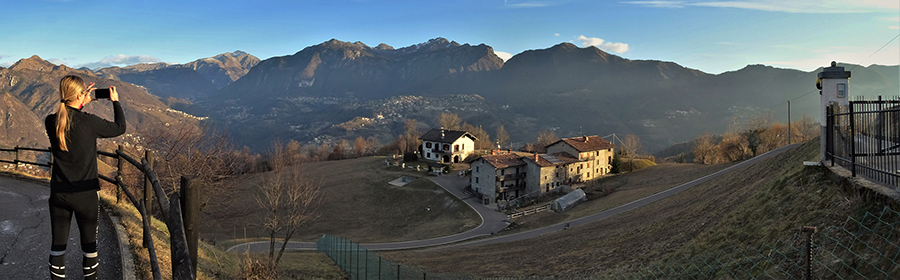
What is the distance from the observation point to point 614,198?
41562mm

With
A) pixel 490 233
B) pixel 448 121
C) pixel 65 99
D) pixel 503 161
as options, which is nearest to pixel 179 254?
pixel 65 99

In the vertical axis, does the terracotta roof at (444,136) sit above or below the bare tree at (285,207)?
above

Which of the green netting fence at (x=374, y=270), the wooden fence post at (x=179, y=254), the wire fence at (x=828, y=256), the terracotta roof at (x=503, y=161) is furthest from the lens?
the terracotta roof at (x=503, y=161)

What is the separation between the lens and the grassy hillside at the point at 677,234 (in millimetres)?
10297

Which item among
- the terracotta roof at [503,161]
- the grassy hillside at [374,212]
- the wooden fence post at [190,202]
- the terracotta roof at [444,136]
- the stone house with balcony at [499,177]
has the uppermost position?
the terracotta roof at [444,136]

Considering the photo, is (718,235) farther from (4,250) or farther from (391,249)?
(391,249)

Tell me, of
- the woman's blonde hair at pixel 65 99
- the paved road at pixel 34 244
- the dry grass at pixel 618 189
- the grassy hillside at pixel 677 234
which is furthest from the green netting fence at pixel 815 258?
the dry grass at pixel 618 189

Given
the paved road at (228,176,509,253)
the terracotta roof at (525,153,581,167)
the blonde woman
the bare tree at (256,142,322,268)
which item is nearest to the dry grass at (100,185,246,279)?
the blonde woman

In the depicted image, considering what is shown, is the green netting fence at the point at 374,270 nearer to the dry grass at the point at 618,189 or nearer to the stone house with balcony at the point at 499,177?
the dry grass at the point at 618,189

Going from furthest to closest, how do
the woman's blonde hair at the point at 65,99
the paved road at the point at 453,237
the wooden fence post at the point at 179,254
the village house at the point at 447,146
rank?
the village house at the point at 447,146 < the paved road at the point at 453,237 < the woman's blonde hair at the point at 65,99 < the wooden fence post at the point at 179,254

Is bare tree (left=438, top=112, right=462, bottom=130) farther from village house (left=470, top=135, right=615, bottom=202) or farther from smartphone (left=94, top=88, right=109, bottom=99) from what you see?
smartphone (left=94, top=88, right=109, bottom=99)

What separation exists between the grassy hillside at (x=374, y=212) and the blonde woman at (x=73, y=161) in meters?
34.5

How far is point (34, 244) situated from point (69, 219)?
4129mm

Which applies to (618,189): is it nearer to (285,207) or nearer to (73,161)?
(285,207)
